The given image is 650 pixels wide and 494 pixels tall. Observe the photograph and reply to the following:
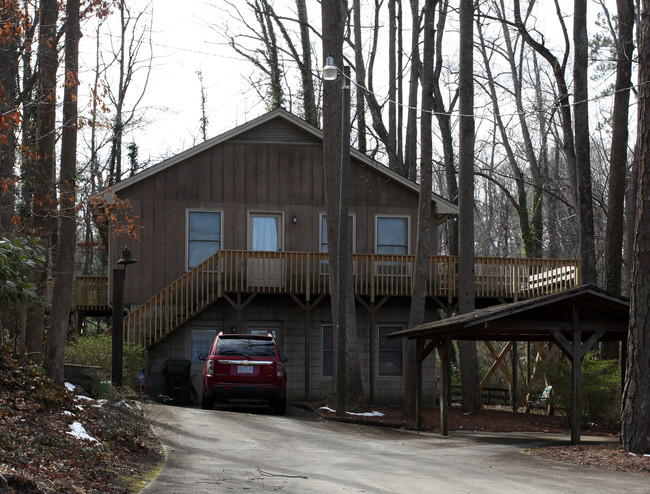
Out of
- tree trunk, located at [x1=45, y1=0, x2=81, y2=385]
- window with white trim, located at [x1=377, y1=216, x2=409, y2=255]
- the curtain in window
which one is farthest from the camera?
window with white trim, located at [x1=377, y1=216, x2=409, y2=255]

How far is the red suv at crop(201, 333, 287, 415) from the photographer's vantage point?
1938 cm

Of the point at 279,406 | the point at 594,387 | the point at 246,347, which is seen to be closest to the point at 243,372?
the point at 246,347

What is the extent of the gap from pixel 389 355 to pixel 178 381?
6.79 meters

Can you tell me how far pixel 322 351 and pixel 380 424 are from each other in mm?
7583

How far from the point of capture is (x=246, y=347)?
19688mm

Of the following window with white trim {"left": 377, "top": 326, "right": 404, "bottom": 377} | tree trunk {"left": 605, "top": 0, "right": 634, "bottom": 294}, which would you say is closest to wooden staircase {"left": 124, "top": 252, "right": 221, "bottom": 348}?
window with white trim {"left": 377, "top": 326, "right": 404, "bottom": 377}

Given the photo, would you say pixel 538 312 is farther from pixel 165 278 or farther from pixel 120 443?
pixel 165 278

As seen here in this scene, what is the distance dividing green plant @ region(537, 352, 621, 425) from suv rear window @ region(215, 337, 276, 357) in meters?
6.94

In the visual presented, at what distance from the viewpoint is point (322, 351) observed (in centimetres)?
2667

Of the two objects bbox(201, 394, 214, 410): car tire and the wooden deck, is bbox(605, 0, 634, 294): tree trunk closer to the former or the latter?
the wooden deck

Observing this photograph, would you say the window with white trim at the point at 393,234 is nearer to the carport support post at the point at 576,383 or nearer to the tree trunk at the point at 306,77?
the tree trunk at the point at 306,77

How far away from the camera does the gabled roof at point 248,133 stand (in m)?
26.6

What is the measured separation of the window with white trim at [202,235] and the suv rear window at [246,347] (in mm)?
7417

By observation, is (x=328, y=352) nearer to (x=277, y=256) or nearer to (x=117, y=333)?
(x=277, y=256)
